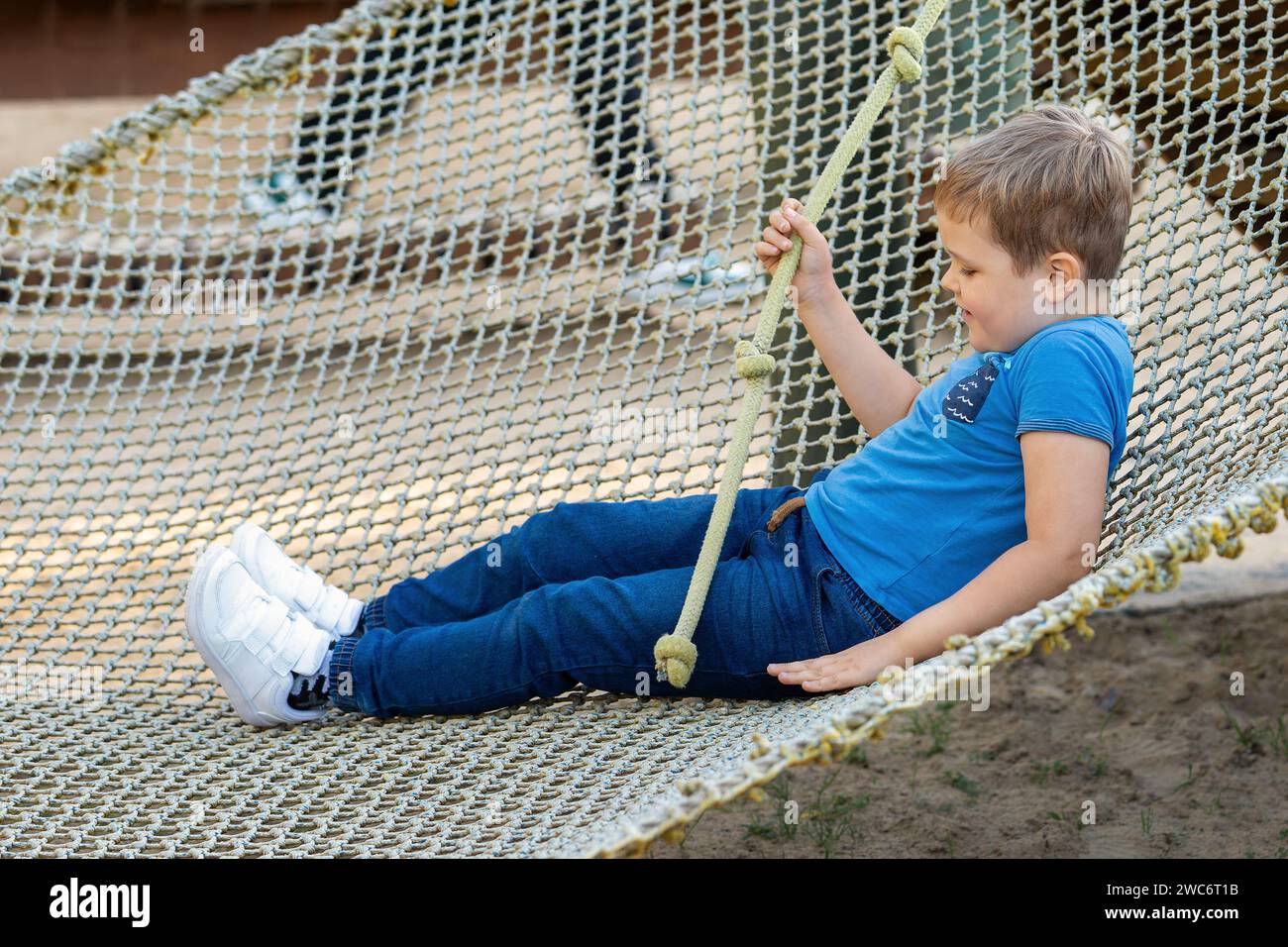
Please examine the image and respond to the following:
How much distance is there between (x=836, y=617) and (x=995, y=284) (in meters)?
0.29

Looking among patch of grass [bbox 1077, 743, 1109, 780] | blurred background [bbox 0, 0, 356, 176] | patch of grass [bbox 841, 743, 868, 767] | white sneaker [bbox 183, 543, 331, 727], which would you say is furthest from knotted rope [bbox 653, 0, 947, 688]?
blurred background [bbox 0, 0, 356, 176]

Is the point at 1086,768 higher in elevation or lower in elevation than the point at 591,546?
lower

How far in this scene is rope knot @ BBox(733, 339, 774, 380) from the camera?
121 centimetres

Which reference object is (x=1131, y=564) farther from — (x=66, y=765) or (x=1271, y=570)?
(x=1271, y=570)

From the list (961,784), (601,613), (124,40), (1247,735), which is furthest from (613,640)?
(124,40)

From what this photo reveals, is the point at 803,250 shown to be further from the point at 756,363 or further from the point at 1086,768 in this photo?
the point at 1086,768

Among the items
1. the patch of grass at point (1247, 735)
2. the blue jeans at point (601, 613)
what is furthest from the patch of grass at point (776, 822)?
the patch of grass at point (1247, 735)

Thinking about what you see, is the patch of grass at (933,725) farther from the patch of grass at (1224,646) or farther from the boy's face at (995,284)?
the boy's face at (995,284)

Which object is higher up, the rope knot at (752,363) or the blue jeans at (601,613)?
the rope knot at (752,363)

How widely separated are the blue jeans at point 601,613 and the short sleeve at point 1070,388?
208 mm

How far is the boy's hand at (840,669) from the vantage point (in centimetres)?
107

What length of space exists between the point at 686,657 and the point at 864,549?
0.17m

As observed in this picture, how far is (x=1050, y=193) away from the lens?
1.06 m
